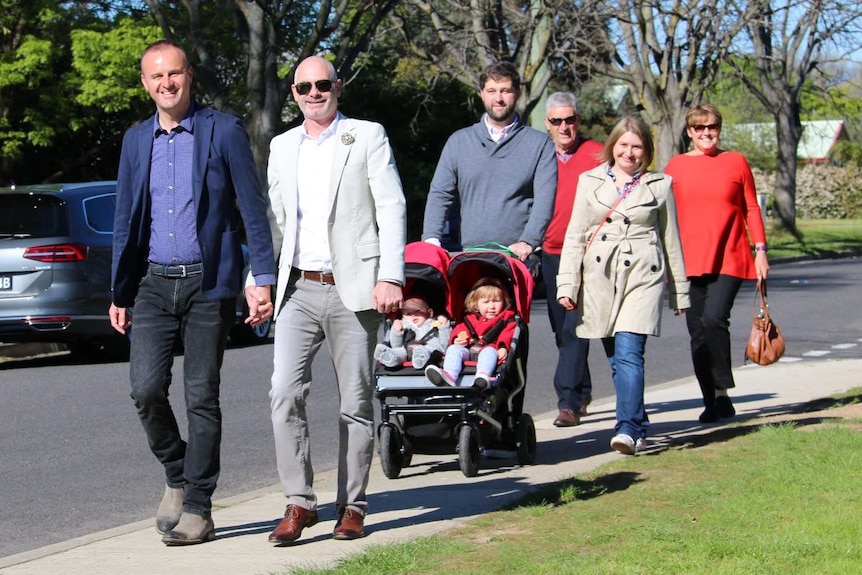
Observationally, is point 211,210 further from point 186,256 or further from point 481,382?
point 481,382

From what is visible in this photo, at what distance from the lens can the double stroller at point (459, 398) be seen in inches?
298

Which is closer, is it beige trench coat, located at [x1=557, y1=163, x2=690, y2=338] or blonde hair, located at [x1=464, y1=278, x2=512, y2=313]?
blonde hair, located at [x1=464, y1=278, x2=512, y2=313]

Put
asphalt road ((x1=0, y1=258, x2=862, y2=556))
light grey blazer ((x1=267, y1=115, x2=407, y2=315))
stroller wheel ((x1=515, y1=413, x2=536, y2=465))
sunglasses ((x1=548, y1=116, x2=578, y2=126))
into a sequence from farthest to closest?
sunglasses ((x1=548, y1=116, x2=578, y2=126)) < stroller wheel ((x1=515, y1=413, x2=536, y2=465)) < asphalt road ((x1=0, y1=258, x2=862, y2=556)) < light grey blazer ((x1=267, y1=115, x2=407, y2=315))

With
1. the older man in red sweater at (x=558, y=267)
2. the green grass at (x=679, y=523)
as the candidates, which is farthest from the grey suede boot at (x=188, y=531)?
the older man in red sweater at (x=558, y=267)

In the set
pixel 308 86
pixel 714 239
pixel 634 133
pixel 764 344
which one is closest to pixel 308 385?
pixel 308 86

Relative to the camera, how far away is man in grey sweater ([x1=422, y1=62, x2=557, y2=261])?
802 centimetres

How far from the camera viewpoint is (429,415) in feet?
25.2

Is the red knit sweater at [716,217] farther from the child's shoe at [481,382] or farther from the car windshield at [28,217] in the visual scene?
the car windshield at [28,217]

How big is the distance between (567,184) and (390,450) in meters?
2.71

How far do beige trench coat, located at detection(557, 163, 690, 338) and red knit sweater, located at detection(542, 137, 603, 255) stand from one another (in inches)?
40.7

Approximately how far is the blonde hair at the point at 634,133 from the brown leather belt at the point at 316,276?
2715mm

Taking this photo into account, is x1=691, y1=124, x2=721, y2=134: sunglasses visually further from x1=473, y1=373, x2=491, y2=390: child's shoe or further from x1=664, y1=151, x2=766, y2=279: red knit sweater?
x1=473, y1=373, x2=491, y2=390: child's shoe

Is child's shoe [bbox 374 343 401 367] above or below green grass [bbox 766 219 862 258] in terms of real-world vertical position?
above

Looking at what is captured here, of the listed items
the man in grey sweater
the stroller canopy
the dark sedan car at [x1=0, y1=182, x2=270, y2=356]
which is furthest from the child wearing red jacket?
the dark sedan car at [x1=0, y1=182, x2=270, y2=356]
